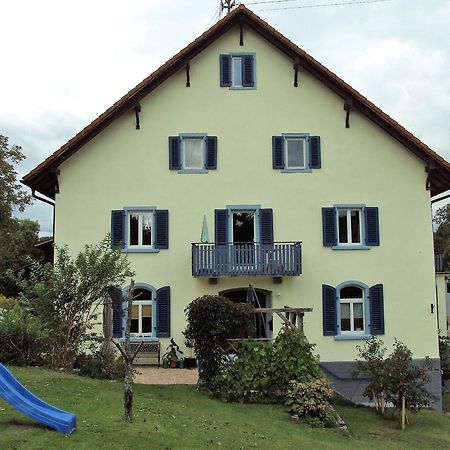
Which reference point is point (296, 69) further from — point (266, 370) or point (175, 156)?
point (266, 370)

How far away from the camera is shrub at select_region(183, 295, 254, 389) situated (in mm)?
13953

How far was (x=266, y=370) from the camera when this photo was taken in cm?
1362

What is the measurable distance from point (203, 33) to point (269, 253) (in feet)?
23.7

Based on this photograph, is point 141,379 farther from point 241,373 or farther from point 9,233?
point 9,233

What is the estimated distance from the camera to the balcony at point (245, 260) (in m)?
18.3

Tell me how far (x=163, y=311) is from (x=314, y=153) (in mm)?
7085

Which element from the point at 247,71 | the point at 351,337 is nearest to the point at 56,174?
the point at 247,71

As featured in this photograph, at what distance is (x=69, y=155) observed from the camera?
62.2 ft

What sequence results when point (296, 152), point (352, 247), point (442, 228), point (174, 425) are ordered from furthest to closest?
point (442, 228)
point (296, 152)
point (352, 247)
point (174, 425)

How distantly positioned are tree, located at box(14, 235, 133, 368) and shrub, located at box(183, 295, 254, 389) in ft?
7.00

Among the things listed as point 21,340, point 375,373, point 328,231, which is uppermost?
point 328,231

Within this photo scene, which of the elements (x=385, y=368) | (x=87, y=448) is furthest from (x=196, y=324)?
(x=87, y=448)

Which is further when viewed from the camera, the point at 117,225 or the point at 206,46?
the point at 206,46

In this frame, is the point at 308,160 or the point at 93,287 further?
the point at 308,160
